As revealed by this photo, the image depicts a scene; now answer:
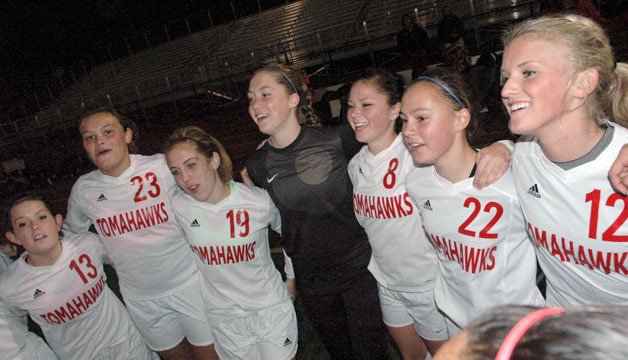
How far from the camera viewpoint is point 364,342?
2676 mm

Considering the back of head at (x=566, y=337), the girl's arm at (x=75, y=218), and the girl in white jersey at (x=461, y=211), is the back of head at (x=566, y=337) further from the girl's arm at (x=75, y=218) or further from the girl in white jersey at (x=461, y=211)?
the girl's arm at (x=75, y=218)

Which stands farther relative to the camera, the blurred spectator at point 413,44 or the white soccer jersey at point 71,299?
the blurred spectator at point 413,44

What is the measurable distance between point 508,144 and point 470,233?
0.49m

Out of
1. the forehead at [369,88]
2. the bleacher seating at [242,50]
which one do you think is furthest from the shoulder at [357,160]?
the bleacher seating at [242,50]

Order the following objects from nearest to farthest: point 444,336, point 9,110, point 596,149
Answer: point 596,149, point 444,336, point 9,110

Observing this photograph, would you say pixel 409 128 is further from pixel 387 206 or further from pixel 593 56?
pixel 593 56

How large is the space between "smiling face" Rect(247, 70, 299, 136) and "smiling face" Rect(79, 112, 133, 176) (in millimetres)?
1077

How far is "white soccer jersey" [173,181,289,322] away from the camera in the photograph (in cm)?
256

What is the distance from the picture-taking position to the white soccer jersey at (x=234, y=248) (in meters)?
2.56

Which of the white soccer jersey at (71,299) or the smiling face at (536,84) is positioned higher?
the smiling face at (536,84)

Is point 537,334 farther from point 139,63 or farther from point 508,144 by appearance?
point 139,63

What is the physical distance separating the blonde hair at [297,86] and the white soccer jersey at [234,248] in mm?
639

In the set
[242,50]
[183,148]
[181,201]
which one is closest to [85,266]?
[181,201]

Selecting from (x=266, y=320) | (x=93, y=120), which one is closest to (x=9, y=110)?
(x=93, y=120)
